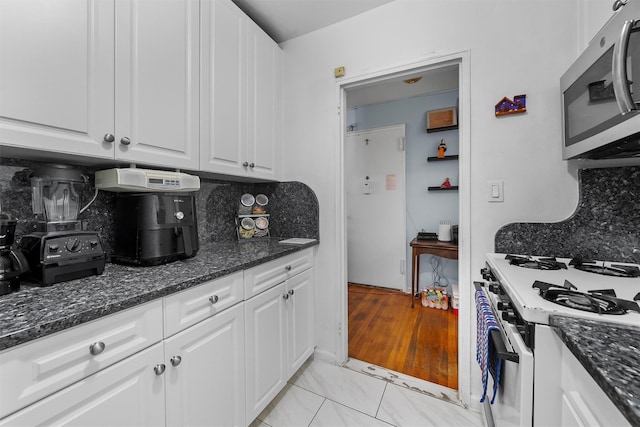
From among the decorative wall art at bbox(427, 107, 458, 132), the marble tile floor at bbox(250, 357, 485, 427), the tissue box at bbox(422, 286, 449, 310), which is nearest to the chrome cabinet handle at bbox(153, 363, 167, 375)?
the marble tile floor at bbox(250, 357, 485, 427)

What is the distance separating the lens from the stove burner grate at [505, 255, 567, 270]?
1.11 meters

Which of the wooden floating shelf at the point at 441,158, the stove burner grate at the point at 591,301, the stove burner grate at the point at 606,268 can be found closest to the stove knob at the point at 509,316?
the stove burner grate at the point at 591,301

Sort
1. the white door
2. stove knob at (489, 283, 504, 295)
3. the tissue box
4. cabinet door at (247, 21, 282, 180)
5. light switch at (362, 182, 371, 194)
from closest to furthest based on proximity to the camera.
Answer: stove knob at (489, 283, 504, 295), cabinet door at (247, 21, 282, 180), the tissue box, the white door, light switch at (362, 182, 371, 194)

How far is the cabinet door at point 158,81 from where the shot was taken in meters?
1.08

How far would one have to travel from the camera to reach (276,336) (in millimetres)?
1475

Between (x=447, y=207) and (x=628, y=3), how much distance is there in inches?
95.2

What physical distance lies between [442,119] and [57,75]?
10.4ft

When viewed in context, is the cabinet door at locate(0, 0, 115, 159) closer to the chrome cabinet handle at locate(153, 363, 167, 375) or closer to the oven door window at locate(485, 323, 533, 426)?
the chrome cabinet handle at locate(153, 363, 167, 375)

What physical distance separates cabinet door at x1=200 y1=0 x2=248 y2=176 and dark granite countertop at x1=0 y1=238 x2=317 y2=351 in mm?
589

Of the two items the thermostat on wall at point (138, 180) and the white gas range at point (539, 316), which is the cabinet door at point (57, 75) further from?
the white gas range at point (539, 316)

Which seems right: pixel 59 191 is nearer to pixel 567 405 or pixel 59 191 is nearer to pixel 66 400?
pixel 66 400

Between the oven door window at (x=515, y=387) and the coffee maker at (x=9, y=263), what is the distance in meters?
1.48

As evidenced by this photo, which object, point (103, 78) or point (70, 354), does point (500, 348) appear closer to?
point (70, 354)

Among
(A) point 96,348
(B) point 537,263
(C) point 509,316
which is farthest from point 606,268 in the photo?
(A) point 96,348
